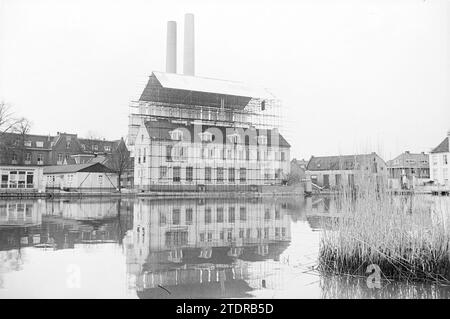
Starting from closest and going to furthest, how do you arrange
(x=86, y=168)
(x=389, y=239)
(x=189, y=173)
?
(x=389, y=239), (x=86, y=168), (x=189, y=173)

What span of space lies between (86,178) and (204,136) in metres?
12.9

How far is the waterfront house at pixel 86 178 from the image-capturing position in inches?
1679

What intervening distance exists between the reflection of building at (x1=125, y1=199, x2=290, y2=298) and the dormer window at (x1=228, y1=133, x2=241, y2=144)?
109 ft

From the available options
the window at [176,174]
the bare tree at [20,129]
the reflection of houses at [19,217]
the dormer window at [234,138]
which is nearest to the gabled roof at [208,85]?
the dormer window at [234,138]

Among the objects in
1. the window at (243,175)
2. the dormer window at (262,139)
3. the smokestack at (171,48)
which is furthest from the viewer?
the smokestack at (171,48)

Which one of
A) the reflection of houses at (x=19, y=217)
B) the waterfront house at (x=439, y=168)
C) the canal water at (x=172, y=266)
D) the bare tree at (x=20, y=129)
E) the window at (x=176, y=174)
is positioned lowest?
the canal water at (x=172, y=266)

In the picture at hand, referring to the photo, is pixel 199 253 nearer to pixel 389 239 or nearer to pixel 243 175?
pixel 389 239

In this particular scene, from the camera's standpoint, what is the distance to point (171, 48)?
51.7 m

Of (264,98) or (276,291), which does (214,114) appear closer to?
(264,98)

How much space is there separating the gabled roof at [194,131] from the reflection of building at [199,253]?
30.2 metres

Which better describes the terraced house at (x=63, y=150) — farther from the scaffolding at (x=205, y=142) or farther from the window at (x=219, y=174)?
the window at (x=219, y=174)

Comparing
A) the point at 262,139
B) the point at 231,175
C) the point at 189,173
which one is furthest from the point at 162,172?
the point at 262,139

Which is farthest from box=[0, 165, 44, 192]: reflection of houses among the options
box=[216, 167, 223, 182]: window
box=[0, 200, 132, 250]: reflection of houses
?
box=[0, 200, 132, 250]: reflection of houses

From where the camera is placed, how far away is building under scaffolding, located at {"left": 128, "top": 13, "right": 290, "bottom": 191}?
A: 4359cm
